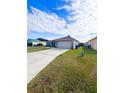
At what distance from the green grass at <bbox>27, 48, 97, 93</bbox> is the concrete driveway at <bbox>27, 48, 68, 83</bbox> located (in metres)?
0.03

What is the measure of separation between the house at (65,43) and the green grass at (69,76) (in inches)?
2.6

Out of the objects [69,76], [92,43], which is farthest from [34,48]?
[92,43]

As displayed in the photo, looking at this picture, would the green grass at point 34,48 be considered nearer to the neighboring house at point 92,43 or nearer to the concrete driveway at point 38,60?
the concrete driveway at point 38,60

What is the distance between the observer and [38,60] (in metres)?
1.47

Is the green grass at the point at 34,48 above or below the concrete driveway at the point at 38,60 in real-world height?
above

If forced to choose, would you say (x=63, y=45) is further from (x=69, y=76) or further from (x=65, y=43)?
(x=69, y=76)

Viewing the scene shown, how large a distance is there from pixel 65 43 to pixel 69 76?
0.26 metres

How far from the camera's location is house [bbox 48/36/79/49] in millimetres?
1490

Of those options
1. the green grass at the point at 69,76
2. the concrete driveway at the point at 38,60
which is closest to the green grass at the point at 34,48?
the concrete driveway at the point at 38,60

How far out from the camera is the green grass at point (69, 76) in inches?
55.2
